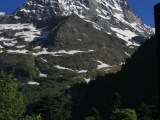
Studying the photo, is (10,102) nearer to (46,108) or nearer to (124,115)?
(46,108)

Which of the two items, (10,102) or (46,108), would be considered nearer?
(10,102)

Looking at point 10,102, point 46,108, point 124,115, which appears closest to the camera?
point 10,102

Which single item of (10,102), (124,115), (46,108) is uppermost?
(10,102)

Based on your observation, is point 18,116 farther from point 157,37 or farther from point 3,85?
point 157,37

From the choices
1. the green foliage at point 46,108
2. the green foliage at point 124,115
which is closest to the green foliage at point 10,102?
the green foliage at point 46,108

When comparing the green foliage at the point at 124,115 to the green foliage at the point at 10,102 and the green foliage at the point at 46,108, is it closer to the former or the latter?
the green foliage at the point at 46,108

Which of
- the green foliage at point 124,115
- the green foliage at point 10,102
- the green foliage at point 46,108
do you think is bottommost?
the green foliage at point 124,115

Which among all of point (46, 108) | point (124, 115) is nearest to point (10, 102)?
point (46, 108)

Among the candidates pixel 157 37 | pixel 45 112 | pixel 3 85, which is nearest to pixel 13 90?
pixel 3 85

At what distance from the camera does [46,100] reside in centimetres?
7944

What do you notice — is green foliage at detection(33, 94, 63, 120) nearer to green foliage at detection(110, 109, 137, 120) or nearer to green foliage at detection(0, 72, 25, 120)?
green foliage at detection(110, 109, 137, 120)

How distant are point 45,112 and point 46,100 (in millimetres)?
2807

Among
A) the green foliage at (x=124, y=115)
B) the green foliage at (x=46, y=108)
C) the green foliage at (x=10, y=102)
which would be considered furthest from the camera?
the green foliage at (x=124, y=115)

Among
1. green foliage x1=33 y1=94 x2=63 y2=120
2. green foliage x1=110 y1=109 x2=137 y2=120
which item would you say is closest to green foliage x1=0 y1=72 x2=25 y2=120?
green foliage x1=33 y1=94 x2=63 y2=120
